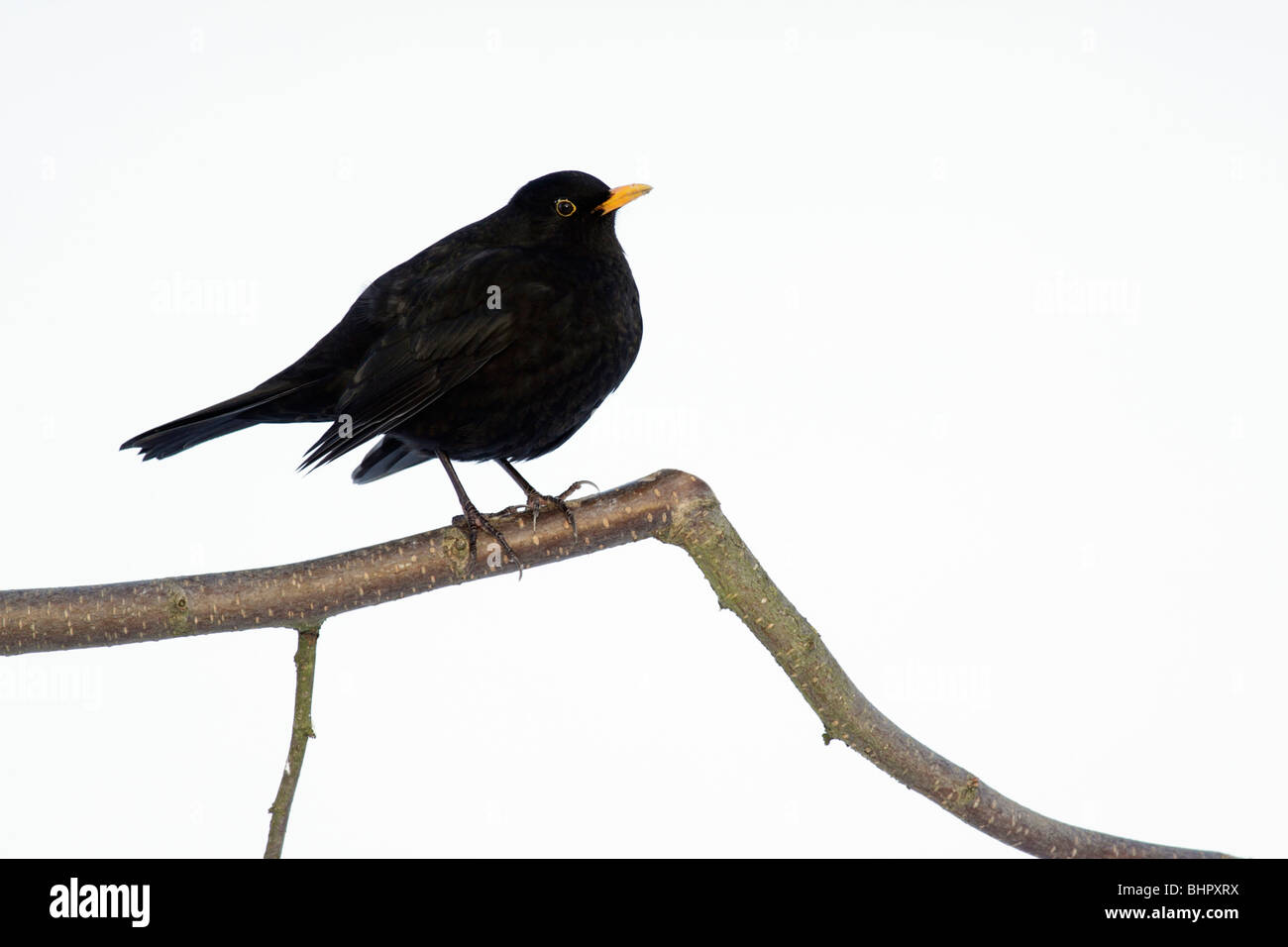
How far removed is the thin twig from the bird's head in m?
1.50

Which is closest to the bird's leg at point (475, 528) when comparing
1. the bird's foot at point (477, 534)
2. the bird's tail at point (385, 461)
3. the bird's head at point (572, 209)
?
the bird's foot at point (477, 534)

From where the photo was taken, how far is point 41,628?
3127 millimetres

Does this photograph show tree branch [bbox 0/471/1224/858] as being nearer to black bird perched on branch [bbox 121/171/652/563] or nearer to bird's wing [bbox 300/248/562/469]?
black bird perched on branch [bbox 121/171/652/563]

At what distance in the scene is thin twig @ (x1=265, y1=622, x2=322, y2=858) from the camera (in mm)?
3094

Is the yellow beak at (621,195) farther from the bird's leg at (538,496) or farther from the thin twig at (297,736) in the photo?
the thin twig at (297,736)

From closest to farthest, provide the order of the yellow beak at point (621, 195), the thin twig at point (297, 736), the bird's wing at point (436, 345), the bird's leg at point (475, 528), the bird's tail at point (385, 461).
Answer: the thin twig at point (297, 736), the bird's leg at point (475, 528), the bird's wing at point (436, 345), the yellow beak at point (621, 195), the bird's tail at point (385, 461)

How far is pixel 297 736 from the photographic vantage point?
317cm

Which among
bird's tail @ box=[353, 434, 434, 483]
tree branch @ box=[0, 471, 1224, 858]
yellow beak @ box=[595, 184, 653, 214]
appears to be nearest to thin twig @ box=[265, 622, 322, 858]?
tree branch @ box=[0, 471, 1224, 858]

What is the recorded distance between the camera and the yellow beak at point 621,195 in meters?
3.82
